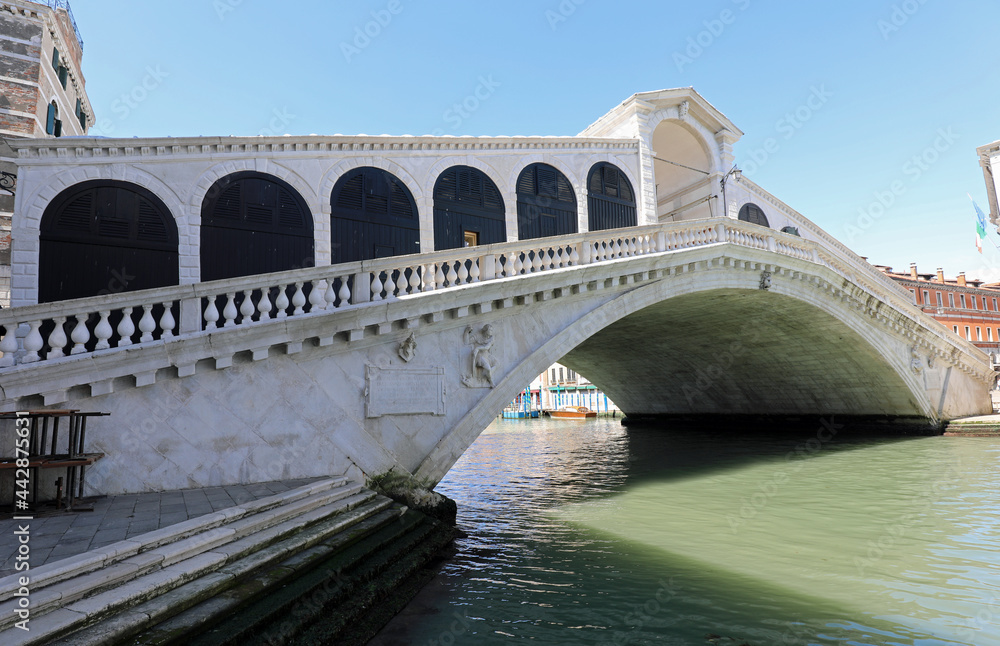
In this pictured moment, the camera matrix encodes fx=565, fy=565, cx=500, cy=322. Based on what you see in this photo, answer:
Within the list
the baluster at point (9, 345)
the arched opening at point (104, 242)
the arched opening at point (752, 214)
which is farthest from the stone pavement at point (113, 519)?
the arched opening at point (752, 214)

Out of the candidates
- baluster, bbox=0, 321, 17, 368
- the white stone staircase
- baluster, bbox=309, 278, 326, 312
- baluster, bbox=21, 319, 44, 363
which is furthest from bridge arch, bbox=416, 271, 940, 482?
baluster, bbox=0, 321, 17, 368

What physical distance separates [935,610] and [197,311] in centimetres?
882

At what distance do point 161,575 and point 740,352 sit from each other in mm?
21294

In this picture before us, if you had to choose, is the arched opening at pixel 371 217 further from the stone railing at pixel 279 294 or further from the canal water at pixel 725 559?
the canal water at pixel 725 559

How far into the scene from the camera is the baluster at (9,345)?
20.6 ft

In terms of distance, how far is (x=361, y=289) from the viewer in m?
8.95

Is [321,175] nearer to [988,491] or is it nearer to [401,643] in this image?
[401,643]

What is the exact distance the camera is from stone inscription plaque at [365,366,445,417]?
8.85m

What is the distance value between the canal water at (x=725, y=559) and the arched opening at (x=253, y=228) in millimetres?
5894

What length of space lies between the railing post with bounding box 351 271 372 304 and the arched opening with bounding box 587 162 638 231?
8.06 metres

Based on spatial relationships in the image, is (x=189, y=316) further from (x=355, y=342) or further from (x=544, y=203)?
(x=544, y=203)

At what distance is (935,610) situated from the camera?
5.13 m

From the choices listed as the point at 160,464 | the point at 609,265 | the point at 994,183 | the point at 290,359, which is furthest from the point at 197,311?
the point at 994,183

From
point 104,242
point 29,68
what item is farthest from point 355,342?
point 29,68
